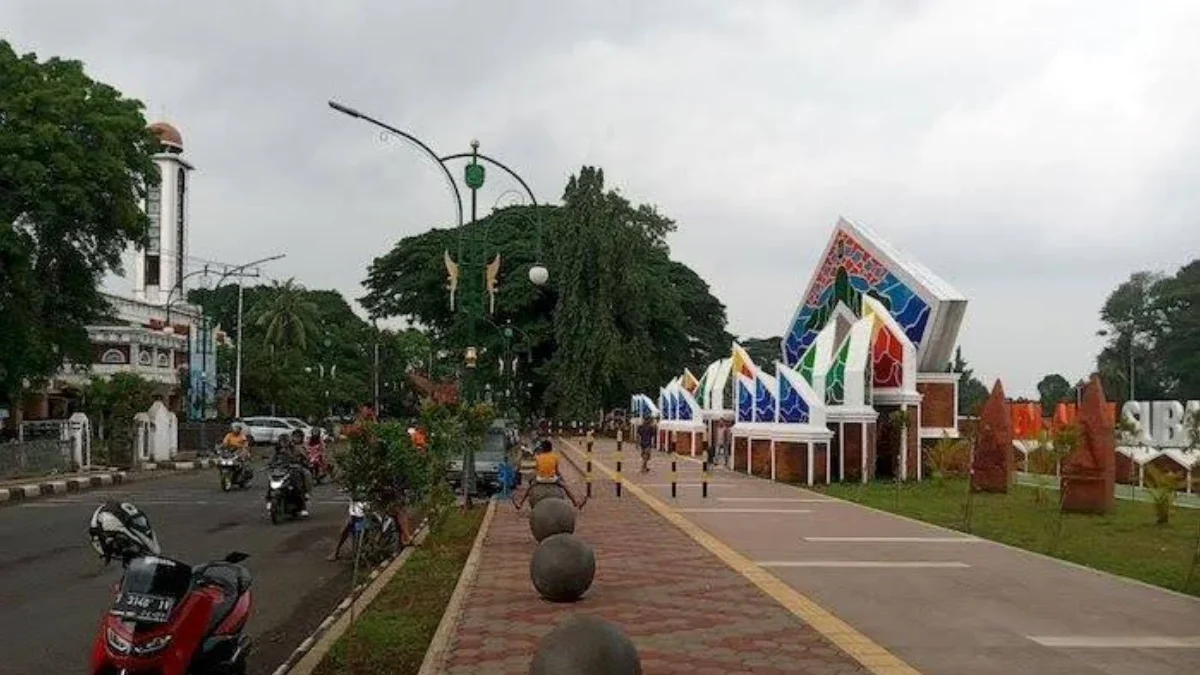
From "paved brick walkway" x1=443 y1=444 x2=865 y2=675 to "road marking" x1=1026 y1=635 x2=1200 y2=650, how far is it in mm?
1723

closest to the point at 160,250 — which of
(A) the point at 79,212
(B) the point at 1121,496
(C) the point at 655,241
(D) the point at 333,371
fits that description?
(D) the point at 333,371

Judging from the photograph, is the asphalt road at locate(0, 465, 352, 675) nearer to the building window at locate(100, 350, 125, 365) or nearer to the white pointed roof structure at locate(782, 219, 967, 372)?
the white pointed roof structure at locate(782, 219, 967, 372)

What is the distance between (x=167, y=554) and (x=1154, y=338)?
7883cm

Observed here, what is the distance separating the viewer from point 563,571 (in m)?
10.0

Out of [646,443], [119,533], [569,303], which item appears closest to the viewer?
[119,533]

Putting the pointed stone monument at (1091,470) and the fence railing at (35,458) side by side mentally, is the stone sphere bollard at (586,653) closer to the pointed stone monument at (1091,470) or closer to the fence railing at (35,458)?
the pointed stone monument at (1091,470)

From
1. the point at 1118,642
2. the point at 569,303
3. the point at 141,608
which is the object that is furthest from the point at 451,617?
the point at 569,303

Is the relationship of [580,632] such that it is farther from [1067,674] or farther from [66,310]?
[66,310]

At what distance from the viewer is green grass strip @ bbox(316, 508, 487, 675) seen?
7.84 metres

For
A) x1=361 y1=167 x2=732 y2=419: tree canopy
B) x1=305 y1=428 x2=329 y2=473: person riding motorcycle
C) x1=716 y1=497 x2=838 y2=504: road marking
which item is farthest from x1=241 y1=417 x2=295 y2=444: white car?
x1=716 y1=497 x2=838 y2=504: road marking

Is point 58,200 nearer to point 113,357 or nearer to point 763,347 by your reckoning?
point 113,357

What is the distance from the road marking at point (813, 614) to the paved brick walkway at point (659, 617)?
0.37ft

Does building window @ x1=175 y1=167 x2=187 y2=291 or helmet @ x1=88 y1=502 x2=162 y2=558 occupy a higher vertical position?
building window @ x1=175 y1=167 x2=187 y2=291

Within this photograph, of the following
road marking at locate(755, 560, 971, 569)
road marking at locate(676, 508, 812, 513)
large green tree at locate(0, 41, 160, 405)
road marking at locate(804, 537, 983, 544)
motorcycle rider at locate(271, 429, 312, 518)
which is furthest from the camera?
large green tree at locate(0, 41, 160, 405)
